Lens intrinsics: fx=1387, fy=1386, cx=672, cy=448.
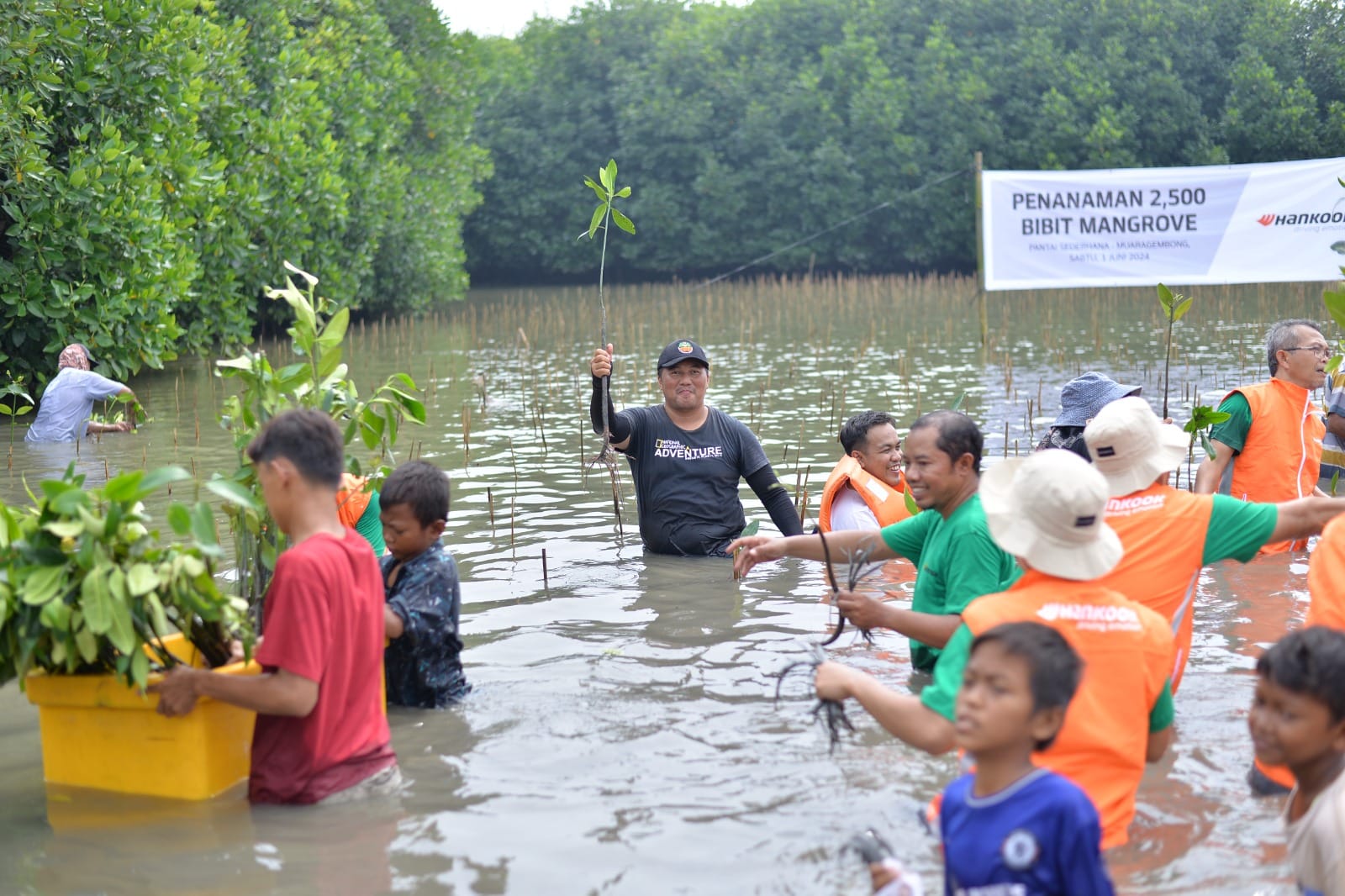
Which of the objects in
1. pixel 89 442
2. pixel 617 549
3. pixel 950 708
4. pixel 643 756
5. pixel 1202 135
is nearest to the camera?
pixel 950 708

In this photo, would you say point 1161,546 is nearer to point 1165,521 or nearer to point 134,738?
point 1165,521

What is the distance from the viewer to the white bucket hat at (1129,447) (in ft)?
15.4

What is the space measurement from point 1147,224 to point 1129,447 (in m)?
13.7

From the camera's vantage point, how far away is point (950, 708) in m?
3.66

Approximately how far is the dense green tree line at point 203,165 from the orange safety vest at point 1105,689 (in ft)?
42.6

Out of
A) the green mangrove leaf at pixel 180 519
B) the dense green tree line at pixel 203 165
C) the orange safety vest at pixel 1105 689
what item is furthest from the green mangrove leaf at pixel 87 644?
the dense green tree line at pixel 203 165

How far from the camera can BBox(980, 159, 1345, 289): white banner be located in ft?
54.6

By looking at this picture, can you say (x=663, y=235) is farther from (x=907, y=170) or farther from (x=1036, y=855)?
(x=1036, y=855)

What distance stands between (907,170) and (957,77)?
311cm

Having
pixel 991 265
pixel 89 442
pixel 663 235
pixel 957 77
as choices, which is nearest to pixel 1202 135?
pixel 957 77

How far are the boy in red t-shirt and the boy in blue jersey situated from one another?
1.86 meters

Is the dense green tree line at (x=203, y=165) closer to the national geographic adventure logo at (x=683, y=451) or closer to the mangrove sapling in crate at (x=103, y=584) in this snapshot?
the national geographic adventure logo at (x=683, y=451)

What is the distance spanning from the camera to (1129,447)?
470 cm

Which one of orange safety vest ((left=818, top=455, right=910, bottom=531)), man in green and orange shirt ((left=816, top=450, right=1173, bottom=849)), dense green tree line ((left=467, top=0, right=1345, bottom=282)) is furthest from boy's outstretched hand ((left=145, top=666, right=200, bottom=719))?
dense green tree line ((left=467, top=0, right=1345, bottom=282))
